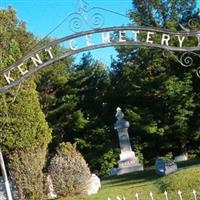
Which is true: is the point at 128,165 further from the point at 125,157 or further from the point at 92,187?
the point at 92,187

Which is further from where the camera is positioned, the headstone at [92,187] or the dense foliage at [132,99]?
the dense foliage at [132,99]

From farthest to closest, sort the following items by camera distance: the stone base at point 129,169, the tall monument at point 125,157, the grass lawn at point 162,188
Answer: the tall monument at point 125,157 < the stone base at point 129,169 < the grass lawn at point 162,188

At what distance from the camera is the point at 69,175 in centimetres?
1636

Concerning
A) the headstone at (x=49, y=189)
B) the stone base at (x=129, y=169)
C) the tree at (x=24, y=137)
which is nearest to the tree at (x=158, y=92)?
the stone base at (x=129, y=169)

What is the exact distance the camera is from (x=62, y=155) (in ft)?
55.8

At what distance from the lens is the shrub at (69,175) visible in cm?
1630

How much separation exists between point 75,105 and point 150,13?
851 centimetres

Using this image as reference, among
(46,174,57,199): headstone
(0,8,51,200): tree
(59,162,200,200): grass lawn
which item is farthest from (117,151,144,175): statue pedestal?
(0,8,51,200): tree

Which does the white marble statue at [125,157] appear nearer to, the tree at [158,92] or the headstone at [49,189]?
the headstone at [49,189]

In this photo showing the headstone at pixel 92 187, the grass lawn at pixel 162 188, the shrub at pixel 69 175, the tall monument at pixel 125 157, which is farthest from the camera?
the tall monument at pixel 125 157

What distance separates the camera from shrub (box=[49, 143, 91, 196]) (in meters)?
16.3

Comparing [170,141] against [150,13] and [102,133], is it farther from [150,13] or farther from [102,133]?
[150,13]

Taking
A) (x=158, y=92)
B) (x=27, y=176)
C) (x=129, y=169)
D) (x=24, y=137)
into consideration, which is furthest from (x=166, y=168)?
(x=158, y=92)

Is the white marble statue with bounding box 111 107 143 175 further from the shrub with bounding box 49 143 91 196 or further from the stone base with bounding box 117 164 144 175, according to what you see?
the shrub with bounding box 49 143 91 196
